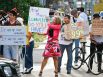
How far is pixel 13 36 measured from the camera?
11656mm

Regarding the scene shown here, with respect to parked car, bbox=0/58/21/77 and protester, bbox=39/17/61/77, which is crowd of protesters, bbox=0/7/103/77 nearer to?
protester, bbox=39/17/61/77

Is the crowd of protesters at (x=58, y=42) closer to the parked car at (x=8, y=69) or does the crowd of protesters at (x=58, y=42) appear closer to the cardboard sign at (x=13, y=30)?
the cardboard sign at (x=13, y=30)

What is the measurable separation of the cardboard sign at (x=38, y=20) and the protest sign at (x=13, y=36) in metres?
1.37

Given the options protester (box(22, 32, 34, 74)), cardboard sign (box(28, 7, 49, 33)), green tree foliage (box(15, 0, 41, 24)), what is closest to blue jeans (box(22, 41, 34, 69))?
protester (box(22, 32, 34, 74))

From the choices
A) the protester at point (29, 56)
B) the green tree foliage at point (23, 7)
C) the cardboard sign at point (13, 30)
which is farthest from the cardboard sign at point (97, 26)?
the green tree foliage at point (23, 7)

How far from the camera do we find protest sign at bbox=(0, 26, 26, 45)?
38.2 ft

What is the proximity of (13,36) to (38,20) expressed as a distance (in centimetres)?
172

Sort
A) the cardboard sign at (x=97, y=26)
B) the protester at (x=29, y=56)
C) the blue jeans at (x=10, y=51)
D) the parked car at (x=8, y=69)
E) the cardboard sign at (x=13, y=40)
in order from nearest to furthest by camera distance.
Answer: the parked car at (x=8, y=69) < the cardboard sign at (x=13, y=40) < the blue jeans at (x=10, y=51) < the protester at (x=29, y=56) < the cardboard sign at (x=97, y=26)

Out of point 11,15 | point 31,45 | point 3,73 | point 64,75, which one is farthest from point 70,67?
point 3,73

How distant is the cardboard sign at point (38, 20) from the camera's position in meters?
13.1

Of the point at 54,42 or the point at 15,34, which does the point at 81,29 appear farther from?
the point at 15,34

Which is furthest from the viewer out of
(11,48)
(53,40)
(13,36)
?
(53,40)

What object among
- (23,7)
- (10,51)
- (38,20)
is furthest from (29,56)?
(23,7)

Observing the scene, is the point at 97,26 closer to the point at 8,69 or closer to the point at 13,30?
the point at 13,30
